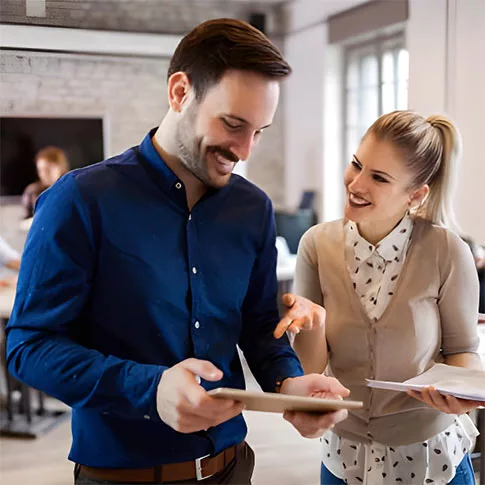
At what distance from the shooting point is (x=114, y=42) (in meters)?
1.33

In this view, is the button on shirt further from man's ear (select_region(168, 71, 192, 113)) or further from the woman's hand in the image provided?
the woman's hand

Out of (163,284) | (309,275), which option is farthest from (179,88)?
(309,275)

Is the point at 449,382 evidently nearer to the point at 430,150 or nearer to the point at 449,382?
the point at 449,382

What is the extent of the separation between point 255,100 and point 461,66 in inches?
27.3

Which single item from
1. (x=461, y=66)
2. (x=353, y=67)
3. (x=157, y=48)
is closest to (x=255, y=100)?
(x=157, y=48)

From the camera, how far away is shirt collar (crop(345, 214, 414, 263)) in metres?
1.36

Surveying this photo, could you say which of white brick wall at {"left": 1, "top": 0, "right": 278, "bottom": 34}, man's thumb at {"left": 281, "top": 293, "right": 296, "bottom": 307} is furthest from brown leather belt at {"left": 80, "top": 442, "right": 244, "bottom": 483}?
white brick wall at {"left": 1, "top": 0, "right": 278, "bottom": 34}

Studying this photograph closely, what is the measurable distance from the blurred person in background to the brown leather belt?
48 centimetres

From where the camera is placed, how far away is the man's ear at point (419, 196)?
134 cm

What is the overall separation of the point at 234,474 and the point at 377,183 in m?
0.60

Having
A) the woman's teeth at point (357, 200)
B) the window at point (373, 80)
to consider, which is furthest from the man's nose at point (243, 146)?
the window at point (373, 80)

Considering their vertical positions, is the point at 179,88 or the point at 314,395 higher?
the point at 179,88

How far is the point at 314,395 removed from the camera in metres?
1.07

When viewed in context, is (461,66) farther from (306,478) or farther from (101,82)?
(306,478)
